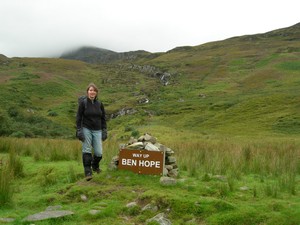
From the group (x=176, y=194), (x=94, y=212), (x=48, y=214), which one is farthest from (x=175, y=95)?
(x=48, y=214)

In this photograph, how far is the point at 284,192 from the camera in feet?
27.9

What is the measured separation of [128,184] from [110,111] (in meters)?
54.0

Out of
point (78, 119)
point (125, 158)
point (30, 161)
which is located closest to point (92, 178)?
point (125, 158)

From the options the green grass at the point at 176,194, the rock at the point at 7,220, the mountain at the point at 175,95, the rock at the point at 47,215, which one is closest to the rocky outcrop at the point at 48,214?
the rock at the point at 47,215

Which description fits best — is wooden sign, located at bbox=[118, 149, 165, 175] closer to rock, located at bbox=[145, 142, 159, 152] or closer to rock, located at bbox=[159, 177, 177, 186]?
rock, located at bbox=[145, 142, 159, 152]

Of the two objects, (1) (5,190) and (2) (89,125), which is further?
(2) (89,125)

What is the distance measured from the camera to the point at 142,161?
938 centimetres

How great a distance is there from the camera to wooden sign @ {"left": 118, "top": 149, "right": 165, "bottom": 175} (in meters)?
9.25

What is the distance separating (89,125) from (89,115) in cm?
27

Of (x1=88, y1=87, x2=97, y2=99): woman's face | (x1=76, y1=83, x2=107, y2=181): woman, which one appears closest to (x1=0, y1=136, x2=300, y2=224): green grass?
(x1=76, y1=83, x2=107, y2=181): woman

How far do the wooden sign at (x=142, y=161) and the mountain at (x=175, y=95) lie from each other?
20.5 metres

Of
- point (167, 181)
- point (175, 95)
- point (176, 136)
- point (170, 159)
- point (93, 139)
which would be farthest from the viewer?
point (175, 95)

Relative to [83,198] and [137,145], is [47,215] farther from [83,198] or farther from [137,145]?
[137,145]

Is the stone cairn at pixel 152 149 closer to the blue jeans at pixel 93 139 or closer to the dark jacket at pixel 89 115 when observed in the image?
the blue jeans at pixel 93 139
